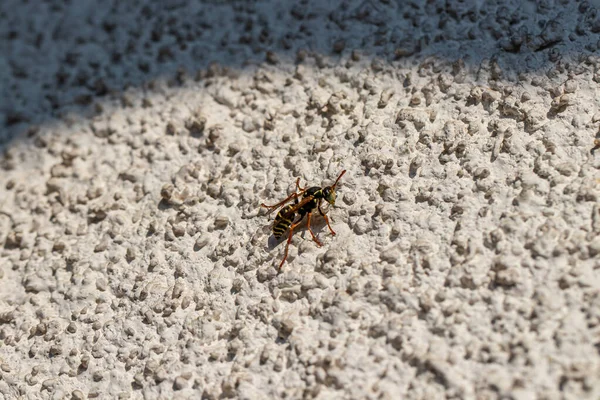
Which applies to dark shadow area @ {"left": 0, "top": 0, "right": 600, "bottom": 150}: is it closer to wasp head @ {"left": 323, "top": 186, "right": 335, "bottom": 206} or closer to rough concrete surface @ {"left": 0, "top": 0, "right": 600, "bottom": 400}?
rough concrete surface @ {"left": 0, "top": 0, "right": 600, "bottom": 400}

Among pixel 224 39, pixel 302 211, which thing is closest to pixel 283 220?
pixel 302 211

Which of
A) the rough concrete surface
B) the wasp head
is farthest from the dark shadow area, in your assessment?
the wasp head

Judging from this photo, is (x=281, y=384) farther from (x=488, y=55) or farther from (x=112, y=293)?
(x=488, y=55)

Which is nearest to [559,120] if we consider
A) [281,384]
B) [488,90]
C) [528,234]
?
[488,90]

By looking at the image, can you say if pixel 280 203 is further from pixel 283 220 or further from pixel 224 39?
pixel 224 39

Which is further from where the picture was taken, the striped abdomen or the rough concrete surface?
the striped abdomen

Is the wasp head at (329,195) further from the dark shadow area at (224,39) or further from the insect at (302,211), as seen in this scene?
the dark shadow area at (224,39)
